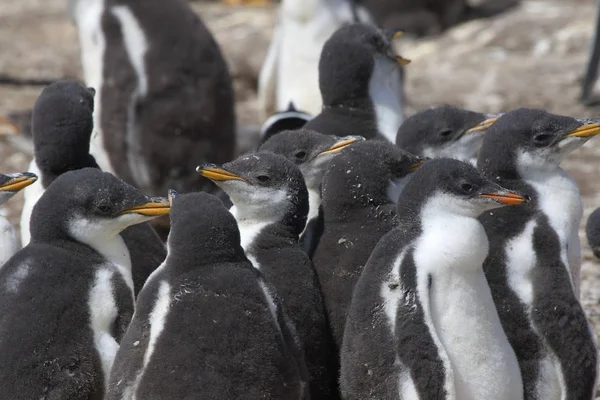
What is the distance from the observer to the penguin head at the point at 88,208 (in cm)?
394

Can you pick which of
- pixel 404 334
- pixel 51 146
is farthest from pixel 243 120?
pixel 404 334

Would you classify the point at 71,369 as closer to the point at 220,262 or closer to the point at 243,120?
the point at 220,262

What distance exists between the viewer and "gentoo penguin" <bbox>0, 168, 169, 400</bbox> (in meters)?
3.63

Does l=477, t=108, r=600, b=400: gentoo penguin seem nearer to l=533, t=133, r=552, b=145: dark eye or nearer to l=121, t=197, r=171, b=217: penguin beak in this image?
l=533, t=133, r=552, b=145: dark eye

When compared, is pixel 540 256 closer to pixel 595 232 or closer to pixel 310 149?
pixel 595 232

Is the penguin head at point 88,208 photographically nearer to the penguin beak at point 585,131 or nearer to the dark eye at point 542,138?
the dark eye at point 542,138

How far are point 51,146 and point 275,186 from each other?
1.13 m

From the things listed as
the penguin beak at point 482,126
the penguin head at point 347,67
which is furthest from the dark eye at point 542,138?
the penguin head at point 347,67

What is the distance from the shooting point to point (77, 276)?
3.83 meters

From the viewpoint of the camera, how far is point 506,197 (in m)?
3.80

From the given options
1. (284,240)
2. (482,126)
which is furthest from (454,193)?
(482,126)

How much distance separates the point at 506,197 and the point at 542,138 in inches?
21.1

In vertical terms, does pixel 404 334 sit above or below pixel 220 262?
below

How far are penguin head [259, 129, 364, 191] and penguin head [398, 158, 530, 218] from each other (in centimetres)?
91
